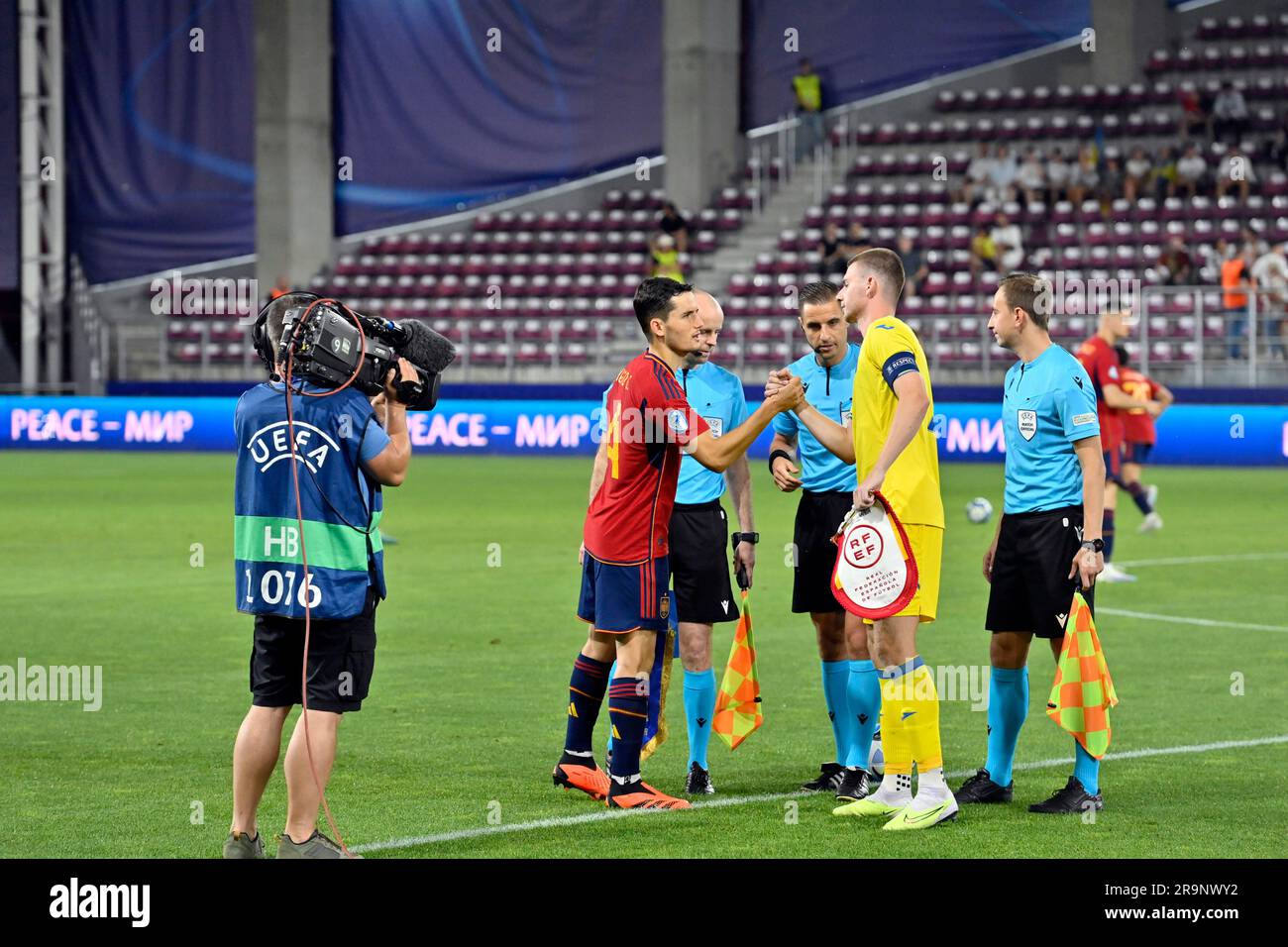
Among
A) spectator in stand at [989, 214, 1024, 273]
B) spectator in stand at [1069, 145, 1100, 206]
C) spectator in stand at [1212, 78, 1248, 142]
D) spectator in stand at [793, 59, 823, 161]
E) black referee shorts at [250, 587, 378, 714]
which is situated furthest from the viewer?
spectator in stand at [793, 59, 823, 161]

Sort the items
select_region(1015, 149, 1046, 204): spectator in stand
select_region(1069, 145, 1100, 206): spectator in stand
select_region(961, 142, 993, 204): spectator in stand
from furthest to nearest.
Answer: select_region(961, 142, 993, 204): spectator in stand < select_region(1015, 149, 1046, 204): spectator in stand < select_region(1069, 145, 1100, 206): spectator in stand

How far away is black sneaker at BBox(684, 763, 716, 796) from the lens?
24.8ft

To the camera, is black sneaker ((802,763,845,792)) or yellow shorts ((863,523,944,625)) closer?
yellow shorts ((863,523,944,625))

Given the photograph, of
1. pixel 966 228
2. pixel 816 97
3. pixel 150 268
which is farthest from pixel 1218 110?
pixel 150 268

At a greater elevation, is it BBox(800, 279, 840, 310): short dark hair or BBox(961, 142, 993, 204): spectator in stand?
BBox(961, 142, 993, 204): spectator in stand

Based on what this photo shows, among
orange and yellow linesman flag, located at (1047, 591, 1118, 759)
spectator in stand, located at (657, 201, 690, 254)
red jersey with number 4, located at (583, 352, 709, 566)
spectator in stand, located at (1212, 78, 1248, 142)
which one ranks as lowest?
orange and yellow linesman flag, located at (1047, 591, 1118, 759)

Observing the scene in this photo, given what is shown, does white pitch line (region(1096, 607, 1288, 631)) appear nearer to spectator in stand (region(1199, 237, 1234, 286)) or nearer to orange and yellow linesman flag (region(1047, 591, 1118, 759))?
orange and yellow linesman flag (region(1047, 591, 1118, 759))

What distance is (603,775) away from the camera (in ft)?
24.7

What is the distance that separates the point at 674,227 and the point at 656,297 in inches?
1085

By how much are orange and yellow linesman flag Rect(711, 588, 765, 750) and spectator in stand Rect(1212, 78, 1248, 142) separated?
26.7 metres

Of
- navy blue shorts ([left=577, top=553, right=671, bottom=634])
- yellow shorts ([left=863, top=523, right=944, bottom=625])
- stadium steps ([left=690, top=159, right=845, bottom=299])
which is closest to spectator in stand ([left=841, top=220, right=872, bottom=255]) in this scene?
stadium steps ([left=690, top=159, right=845, bottom=299])

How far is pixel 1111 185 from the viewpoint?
3234 centimetres

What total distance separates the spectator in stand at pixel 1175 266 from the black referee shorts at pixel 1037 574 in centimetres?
2254

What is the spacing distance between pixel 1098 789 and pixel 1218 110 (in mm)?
26987
